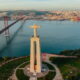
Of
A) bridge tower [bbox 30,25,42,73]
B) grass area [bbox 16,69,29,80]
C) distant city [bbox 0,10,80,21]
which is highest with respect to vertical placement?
bridge tower [bbox 30,25,42,73]

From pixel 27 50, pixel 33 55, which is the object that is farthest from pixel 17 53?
pixel 33 55

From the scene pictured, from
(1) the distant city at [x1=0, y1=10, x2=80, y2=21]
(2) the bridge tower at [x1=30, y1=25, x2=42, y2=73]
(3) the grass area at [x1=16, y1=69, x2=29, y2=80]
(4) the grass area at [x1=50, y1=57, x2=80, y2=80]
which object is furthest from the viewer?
(1) the distant city at [x1=0, y1=10, x2=80, y2=21]

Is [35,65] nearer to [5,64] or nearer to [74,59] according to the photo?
[5,64]

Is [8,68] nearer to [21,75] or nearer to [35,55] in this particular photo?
[21,75]

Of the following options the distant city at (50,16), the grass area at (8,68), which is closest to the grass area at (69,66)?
the grass area at (8,68)

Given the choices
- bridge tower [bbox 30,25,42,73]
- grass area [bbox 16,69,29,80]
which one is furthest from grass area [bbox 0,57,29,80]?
bridge tower [bbox 30,25,42,73]

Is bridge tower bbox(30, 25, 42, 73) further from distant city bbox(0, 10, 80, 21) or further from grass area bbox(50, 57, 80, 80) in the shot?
distant city bbox(0, 10, 80, 21)
